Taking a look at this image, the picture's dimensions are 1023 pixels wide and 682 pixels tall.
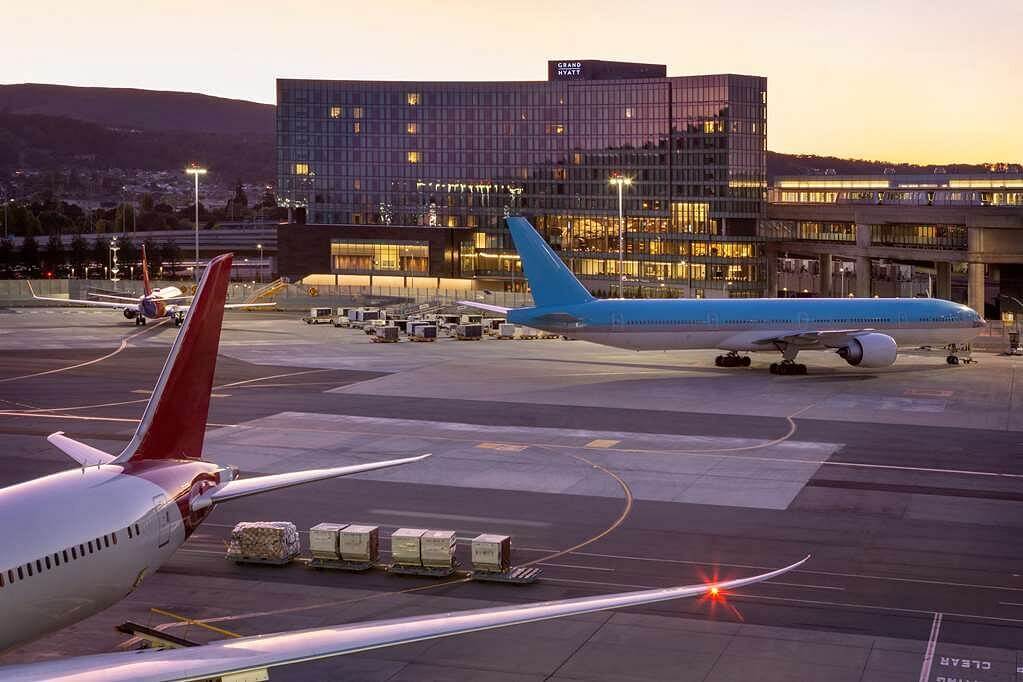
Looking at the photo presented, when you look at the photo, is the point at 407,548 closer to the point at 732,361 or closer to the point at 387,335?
the point at 732,361

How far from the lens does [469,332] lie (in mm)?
103562

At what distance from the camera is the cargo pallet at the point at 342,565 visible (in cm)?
3441

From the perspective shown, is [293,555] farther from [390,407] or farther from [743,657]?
[390,407]

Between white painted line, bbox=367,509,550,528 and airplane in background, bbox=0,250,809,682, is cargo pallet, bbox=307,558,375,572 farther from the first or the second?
white painted line, bbox=367,509,550,528

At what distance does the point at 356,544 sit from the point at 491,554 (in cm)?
386

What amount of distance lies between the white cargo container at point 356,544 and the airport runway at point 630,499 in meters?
0.72

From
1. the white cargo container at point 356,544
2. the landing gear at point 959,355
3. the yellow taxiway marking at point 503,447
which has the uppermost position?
the landing gear at point 959,355

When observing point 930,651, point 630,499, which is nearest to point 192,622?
point 930,651

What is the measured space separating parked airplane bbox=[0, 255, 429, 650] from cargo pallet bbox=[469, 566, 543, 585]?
7.64 m

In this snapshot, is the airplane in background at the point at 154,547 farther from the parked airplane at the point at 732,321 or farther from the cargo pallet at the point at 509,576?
the parked airplane at the point at 732,321

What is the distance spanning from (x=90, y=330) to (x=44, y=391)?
142 feet

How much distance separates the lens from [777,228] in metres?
193

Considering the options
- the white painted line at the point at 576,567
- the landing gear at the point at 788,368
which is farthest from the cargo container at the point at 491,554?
the landing gear at the point at 788,368

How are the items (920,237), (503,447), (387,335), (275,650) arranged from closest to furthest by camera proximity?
(275,650)
(503,447)
(387,335)
(920,237)
